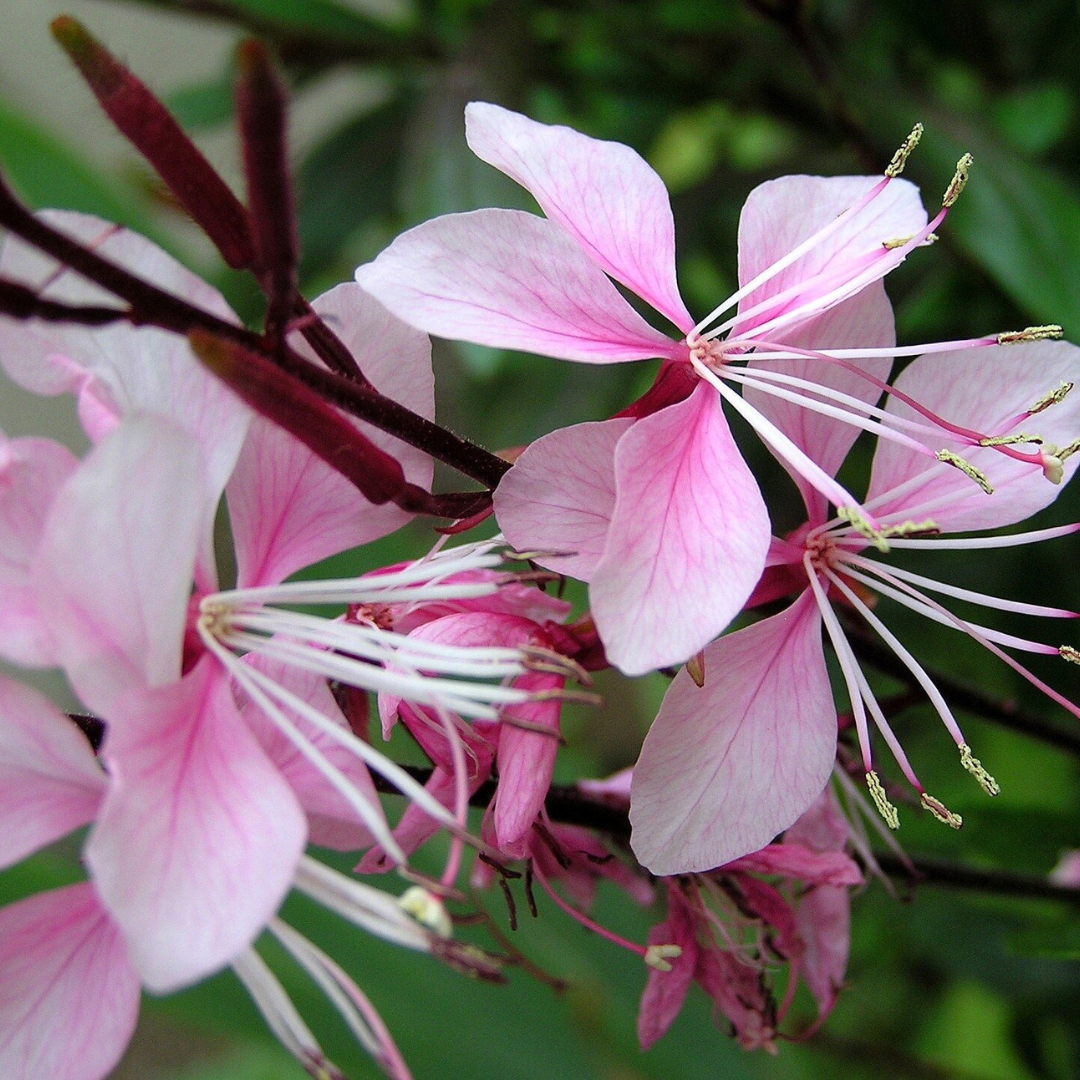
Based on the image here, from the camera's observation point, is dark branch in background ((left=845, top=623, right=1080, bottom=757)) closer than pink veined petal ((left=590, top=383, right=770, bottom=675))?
No

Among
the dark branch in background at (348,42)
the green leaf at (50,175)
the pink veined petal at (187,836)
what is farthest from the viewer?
the dark branch in background at (348,42)

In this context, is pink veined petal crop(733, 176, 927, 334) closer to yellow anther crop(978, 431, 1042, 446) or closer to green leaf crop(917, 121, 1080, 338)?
yellow anther crop(978, 431, 1042, 446)

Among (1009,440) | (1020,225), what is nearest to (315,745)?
(1009,440)

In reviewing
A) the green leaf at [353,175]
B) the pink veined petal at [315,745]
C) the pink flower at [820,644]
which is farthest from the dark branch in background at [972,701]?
the green leaf at [353,175]

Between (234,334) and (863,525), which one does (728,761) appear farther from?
(234,334)

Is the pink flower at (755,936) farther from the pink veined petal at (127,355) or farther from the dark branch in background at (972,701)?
the pink veined petal at (127,355)

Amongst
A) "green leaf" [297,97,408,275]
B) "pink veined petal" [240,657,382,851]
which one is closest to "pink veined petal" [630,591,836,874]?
"pink veined petal" [240,657,382,851]

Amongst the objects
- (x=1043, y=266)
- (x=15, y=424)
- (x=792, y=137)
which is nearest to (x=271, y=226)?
(x=1043, y=266)
